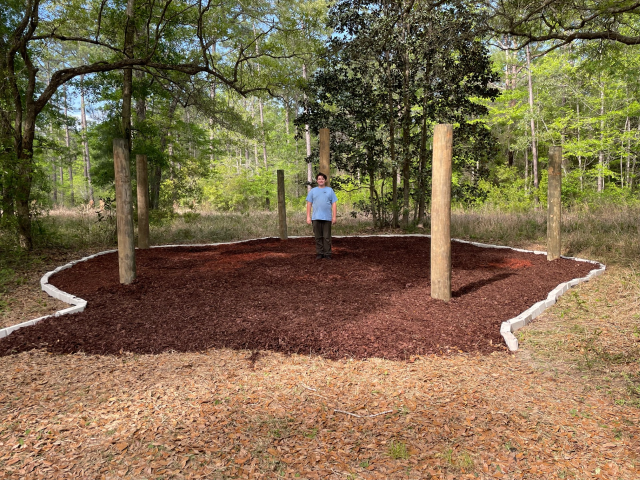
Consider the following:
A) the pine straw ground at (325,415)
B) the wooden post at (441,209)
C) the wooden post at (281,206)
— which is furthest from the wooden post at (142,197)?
the wooden post at (441,209)

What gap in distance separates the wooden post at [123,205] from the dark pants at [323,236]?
9.75 feet

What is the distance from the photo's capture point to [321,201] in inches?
282

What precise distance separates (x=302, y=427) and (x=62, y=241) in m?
9.69

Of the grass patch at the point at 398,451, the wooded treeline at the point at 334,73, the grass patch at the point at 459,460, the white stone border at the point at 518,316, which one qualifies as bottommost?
the grass patch at the point at 459,460

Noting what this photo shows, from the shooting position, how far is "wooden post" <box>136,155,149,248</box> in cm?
880

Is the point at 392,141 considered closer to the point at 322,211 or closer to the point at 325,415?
the point at 322,211

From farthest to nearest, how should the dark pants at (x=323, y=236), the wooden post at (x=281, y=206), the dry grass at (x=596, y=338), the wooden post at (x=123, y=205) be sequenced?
1. the wooden post at (x=281, y=206)
2. the dark pants at (x=323, y=236)
3. the wooden post at (x=123, y=205)
4. the dry grass at (x=596, y=338)

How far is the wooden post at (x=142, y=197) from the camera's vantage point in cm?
880

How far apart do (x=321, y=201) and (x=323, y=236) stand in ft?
2.17

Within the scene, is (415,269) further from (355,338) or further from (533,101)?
(533,101)

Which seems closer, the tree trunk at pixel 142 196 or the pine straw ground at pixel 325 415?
the pine straw ground at pixel 325 415

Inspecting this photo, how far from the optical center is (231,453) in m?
2.36

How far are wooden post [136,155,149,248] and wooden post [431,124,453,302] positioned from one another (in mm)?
6384

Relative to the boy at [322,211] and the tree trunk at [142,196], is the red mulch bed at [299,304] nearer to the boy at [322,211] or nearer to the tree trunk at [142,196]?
the boy at [322,211]
